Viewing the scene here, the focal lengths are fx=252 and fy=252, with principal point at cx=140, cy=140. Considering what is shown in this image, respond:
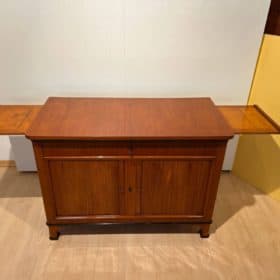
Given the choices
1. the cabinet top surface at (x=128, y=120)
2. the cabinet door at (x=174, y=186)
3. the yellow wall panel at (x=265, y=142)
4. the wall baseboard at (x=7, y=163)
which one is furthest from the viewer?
the wall baseboard at (x=7, y=163)

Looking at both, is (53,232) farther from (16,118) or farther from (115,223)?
(16,118)

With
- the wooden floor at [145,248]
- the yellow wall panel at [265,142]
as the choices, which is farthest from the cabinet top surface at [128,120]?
the wooden floor at [145,248]

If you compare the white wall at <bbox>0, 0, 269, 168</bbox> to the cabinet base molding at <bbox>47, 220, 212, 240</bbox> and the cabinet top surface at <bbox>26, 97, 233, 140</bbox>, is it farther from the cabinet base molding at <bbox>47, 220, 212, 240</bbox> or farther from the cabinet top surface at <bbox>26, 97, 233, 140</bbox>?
the cabinet base molding at <bbox>47, 220, 212, 240</bbox>

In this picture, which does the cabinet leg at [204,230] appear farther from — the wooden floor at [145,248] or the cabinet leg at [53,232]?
the cabinet leg at [53,232]

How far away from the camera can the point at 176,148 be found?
1.25m

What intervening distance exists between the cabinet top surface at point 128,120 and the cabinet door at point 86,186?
0.54 ft

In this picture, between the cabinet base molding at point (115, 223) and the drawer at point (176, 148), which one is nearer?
the drawer at point (176, 148)

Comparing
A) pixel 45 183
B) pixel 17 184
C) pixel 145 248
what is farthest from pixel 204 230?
pixel 17 184

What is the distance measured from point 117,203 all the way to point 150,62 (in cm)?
92

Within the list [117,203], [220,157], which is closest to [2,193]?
[117,203]

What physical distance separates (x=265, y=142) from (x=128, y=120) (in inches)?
41.5

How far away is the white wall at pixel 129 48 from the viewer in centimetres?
152

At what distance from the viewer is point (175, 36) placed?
1.59 meters

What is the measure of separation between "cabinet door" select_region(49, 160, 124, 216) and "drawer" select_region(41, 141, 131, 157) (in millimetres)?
Answer: 47
